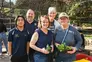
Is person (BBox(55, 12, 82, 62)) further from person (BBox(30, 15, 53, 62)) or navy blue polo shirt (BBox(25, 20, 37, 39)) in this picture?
navy blue polo shirt (BBox(25, 20, 37, 39))

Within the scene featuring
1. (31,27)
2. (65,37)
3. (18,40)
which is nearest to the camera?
(65,37)

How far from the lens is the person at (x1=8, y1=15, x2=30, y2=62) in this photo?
5602 millimetres

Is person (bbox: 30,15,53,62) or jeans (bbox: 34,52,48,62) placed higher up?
person (bbox: 30,15,53,62)

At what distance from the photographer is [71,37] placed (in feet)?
17.1

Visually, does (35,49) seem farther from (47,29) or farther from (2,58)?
(2,58)

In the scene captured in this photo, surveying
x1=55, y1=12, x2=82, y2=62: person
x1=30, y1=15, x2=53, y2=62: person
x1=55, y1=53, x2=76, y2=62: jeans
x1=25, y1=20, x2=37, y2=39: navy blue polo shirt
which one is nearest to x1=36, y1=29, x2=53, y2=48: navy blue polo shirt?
x1=30, y1=15, x2=53, y2=62: person

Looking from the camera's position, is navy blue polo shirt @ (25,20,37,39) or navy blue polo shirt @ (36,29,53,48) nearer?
navy blue polo shirt @ (36,29,53,48)

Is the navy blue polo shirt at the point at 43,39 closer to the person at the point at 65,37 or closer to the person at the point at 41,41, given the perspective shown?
the person at the point at 41,41

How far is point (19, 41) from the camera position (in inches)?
221

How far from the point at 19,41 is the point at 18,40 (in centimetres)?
3

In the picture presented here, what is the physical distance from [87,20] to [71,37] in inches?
779

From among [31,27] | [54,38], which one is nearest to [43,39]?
[54,38]

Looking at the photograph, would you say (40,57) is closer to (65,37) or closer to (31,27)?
(65,37)

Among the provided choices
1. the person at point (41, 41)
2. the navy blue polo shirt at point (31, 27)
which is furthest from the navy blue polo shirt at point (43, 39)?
the navy blue polo shirt at point (31, 27)
